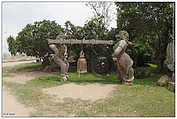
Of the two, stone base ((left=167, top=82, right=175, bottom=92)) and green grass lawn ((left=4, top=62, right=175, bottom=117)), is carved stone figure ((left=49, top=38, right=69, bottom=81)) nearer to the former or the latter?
green grass lawn ((left=4, top=62, right=175, bottom=117))

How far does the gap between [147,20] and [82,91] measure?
6003mm

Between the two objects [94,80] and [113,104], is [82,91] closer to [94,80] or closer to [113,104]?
[113,104]

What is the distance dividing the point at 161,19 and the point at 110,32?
15.4 feet

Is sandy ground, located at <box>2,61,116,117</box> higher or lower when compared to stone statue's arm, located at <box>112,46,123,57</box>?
lower

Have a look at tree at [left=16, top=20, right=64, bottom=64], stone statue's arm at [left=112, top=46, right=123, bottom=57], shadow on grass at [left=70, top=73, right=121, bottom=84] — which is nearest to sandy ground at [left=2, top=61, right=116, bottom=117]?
shadow on grass at [left=70, top=73, right=121, bottom=84]

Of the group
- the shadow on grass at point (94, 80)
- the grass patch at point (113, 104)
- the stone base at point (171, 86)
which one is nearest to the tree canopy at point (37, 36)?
the shadow on grass at point (94, 80)

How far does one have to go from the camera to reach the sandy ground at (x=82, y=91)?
8.62 meters

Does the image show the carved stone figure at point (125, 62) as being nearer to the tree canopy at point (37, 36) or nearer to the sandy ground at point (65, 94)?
the sandy ground at point (65, 94)

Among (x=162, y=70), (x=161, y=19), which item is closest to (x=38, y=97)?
Result: (x=161, y=19)

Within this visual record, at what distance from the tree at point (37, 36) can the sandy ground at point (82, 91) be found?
6.36m

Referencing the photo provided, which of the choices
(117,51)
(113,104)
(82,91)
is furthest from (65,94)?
(117,51)

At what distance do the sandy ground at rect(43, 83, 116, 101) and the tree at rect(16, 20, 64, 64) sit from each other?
251 inches

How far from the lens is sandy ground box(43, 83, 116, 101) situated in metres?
8.62

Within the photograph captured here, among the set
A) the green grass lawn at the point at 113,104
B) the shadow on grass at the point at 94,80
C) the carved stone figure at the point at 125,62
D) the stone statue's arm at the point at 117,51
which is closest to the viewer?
the green grass lawn at the point at 113,104
